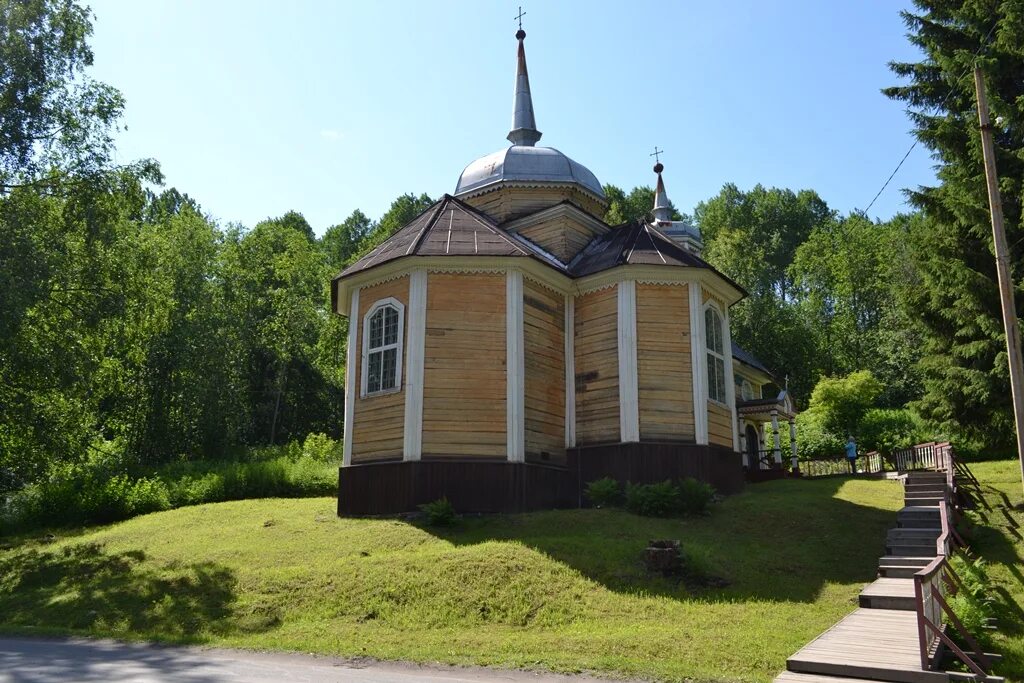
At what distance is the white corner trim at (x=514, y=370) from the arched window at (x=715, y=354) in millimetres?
5188

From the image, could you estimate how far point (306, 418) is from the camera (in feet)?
136

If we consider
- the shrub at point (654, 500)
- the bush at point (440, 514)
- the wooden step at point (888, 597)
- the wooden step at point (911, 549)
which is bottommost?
the wooden step at point (888, 597)

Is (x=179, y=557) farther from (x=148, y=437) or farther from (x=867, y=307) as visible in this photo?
(x=867, y=307)

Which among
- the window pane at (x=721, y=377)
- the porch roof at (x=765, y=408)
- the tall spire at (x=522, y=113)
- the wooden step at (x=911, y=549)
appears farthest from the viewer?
the porch roof at (x=765, y=408)

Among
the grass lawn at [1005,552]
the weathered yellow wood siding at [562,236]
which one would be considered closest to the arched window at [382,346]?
the weathered yellow wood siding at [562,236]

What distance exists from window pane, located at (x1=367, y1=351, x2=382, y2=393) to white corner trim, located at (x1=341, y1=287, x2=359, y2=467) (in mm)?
472

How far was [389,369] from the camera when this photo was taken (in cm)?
1827

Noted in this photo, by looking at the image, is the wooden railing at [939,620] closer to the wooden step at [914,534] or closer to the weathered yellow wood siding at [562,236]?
the wooden step at [914,534]

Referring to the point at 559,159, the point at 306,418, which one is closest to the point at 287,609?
the point at 559,159

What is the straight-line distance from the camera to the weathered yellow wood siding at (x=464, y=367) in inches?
682

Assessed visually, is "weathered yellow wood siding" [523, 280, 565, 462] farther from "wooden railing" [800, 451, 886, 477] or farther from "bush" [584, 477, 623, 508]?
"wooden railing" [800, 451, 886, 477]

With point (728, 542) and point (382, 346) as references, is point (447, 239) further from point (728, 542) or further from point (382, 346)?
point (728, 542)

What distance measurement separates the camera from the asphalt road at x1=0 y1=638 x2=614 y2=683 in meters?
8.09

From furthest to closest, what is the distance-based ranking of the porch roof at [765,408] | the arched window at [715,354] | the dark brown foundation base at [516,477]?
the porch roof at [765,408], the arched window at [715,354], the dark brown foundation base at [516,477]
